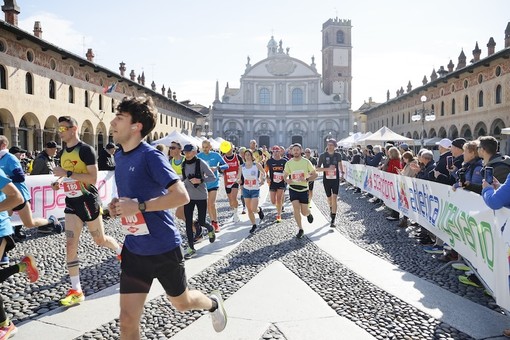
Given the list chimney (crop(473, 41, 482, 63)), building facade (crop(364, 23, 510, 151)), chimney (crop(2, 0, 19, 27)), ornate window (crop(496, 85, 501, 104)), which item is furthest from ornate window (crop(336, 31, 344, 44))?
chimney (crop(2, 0, 19, 27))

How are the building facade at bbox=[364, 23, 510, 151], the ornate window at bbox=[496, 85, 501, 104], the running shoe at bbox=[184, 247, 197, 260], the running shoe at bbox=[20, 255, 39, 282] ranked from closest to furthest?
the running shoe at bbox=[20, 255, 39, 282] < the running shoe at bbox=[184, 247, 197, 260] < the building facade at bbox=[364, 23, 510, 151] < the ornate window at bbox=[496, 85, 501, 104]

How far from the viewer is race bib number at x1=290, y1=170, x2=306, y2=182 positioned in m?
8.59

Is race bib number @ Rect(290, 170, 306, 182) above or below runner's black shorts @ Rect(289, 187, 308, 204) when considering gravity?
above

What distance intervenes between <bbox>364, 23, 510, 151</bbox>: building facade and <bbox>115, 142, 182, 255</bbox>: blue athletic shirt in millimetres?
23874

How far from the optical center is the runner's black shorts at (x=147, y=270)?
2.97m

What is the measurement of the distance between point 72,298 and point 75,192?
3.91 ft

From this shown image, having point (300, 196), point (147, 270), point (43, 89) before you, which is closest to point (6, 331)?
point (147, 270)

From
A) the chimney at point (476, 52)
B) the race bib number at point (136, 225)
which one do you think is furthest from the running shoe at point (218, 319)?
the chimney at point (476, 52)

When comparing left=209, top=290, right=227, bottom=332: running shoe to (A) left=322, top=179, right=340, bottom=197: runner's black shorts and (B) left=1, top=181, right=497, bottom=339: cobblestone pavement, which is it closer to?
(B) left=1, top=181, right=497, bottom=339: cobblestone pavement

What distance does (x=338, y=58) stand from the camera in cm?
7531

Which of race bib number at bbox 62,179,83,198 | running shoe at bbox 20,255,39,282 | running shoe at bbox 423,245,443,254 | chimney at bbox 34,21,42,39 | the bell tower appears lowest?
running shoe at bbox 423,245,443,254

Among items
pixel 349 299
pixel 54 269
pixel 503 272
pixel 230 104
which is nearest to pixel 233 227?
pixel 54 269

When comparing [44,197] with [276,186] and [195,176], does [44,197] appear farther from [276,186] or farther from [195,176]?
[276,186]

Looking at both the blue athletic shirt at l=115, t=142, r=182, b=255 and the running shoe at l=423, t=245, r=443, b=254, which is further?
the running shoe at l=423, t=245, r=443, b=254
